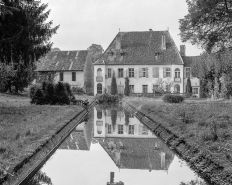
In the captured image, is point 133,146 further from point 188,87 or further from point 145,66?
point 145,66

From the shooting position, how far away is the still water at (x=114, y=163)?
28.7ft

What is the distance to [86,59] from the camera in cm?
5738

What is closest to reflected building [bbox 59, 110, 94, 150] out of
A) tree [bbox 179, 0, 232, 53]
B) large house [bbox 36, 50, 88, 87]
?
tree [bbox 179, 0, 232, 53]

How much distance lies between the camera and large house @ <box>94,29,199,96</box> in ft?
168

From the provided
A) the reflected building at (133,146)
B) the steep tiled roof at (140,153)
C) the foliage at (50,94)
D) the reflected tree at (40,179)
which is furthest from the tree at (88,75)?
the reflected tree at (40,179)

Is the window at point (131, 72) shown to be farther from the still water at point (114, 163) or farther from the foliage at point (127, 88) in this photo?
the still water at point (114, 163)

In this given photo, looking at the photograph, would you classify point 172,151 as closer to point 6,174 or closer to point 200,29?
point 6,174

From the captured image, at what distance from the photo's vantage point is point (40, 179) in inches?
333

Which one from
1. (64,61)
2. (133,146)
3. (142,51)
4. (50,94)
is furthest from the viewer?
(64,61)

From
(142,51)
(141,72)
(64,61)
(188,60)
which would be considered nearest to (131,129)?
(141,72)

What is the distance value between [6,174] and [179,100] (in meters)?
25.6

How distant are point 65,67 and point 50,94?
2570cm

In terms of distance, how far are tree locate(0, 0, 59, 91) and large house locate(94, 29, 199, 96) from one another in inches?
1211

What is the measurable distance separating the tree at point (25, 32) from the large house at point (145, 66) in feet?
101
